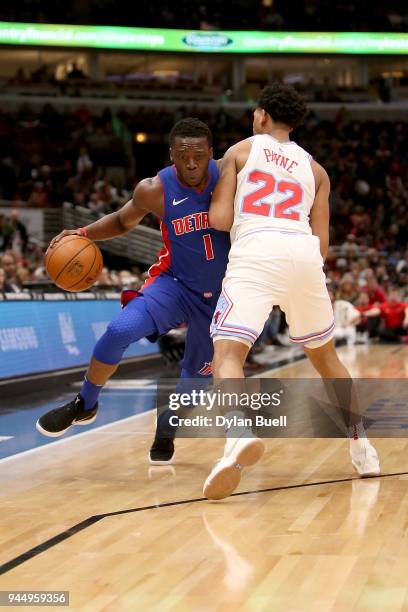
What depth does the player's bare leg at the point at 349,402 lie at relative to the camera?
5090mm

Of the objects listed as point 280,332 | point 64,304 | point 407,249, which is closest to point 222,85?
point 407,249

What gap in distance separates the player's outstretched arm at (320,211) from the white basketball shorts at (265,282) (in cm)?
18

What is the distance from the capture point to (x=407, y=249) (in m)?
23.7

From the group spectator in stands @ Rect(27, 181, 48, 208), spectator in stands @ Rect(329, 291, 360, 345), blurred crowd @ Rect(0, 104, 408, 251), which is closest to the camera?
spectator in stands @ Rect(329, 291, 360, 345)

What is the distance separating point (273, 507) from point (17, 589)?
159 cm

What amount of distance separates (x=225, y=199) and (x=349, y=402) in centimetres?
125

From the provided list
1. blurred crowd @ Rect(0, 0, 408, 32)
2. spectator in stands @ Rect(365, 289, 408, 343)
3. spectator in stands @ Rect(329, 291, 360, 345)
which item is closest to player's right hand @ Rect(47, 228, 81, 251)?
spectator in stands @ Rect(329, 291, 360, 345)

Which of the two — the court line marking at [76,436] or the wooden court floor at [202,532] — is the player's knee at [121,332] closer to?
the wooden court floor at [202,532]

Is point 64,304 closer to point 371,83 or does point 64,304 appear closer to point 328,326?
point 328,326

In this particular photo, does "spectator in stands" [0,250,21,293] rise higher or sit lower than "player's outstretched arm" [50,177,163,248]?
lower

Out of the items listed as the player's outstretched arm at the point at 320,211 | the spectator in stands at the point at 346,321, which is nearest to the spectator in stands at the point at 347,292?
the spectator in stands at the point at 346,321

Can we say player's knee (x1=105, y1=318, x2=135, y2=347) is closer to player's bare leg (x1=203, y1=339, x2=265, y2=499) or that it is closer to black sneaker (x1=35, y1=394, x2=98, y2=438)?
black sneaker (x1=35, y1=394, x2=98, y2=438)

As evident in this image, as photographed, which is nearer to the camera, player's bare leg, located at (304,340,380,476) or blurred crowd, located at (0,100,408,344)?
player's bare leg, located at (304,340,380,476)

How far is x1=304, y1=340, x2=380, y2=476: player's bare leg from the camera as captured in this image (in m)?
5.09
